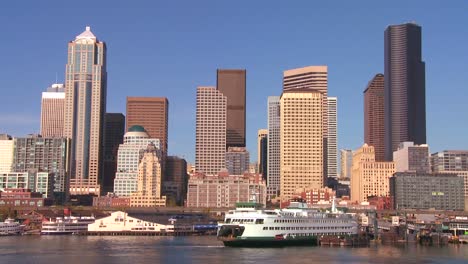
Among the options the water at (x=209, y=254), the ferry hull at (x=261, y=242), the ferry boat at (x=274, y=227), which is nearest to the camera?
the water at (x=209, y=254)

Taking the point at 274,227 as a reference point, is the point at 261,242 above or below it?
below

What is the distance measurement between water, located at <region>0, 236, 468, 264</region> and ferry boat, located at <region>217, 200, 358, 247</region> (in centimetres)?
488

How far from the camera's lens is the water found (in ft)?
401

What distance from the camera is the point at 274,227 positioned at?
6122 inches

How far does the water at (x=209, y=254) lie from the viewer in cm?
12219

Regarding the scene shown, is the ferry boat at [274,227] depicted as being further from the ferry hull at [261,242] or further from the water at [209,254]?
the water at [209,254]

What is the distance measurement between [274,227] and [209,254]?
1004 inches

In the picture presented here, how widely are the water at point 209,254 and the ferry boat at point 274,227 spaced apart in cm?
488

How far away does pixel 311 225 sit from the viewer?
165 m

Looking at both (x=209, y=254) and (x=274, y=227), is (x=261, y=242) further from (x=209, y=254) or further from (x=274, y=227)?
(x=209, y=254)

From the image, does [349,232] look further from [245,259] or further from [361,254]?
[245,259]

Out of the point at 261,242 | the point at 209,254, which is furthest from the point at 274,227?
the point at 209,254

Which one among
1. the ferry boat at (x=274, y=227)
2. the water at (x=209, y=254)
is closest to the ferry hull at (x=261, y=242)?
the ferry boat at (x=274, y=227)

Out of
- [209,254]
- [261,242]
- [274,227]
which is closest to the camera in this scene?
[209,254]
